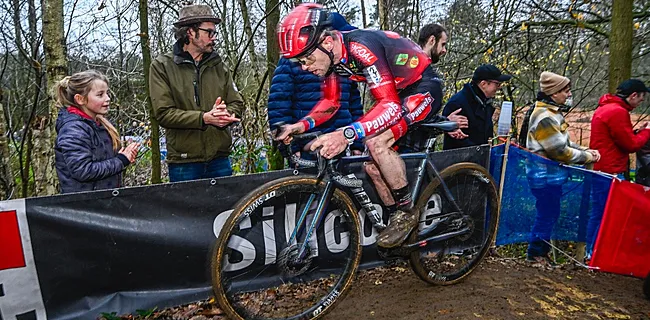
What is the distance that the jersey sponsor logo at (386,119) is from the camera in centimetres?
282

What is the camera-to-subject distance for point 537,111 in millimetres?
4547

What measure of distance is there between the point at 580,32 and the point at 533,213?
5.31m

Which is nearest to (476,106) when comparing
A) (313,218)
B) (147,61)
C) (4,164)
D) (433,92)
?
(433,92)

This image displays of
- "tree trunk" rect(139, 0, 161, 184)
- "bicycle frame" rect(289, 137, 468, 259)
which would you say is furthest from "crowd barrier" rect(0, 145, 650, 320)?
"tree trunk" rect(139, 0, 161, 184)

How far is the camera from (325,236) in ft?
12.3

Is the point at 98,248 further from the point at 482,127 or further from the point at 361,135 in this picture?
the point at 482,127

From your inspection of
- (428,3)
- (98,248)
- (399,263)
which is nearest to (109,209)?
(98,248)

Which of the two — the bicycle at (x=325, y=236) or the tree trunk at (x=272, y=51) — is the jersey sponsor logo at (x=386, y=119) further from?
the tree trunk at (x=272, y=51)

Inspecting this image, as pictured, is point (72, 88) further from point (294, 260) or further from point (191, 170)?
point (294, 260)

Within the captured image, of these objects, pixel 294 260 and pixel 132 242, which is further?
pixel 132 242

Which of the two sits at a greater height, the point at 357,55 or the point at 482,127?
the point at 357,55

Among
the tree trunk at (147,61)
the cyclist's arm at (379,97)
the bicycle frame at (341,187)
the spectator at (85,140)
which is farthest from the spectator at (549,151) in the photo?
the tree trunk at (147,61)

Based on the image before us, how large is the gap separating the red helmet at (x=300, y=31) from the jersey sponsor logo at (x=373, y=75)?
39cm

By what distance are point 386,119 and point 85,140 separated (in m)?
2.16
